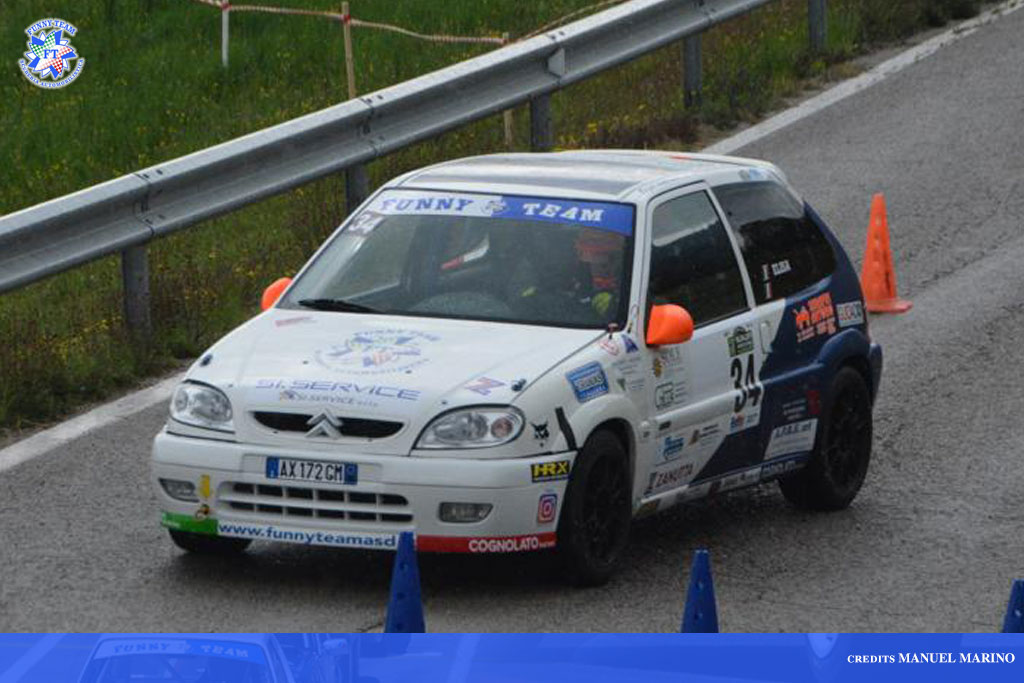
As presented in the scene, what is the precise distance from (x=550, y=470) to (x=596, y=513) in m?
0.40

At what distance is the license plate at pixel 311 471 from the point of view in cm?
859

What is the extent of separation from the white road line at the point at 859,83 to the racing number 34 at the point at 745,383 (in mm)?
6749

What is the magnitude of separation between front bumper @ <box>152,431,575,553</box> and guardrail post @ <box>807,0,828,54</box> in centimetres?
1109

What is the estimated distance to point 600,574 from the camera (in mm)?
9000

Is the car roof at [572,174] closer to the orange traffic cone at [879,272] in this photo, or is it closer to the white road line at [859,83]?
the orange traffic cone at [879,272]

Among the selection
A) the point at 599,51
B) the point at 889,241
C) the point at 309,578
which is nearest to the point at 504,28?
the point at 599,51

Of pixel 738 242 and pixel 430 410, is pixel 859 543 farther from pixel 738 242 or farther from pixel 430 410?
pixel 430 410

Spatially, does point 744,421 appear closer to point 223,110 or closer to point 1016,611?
point 1016,611

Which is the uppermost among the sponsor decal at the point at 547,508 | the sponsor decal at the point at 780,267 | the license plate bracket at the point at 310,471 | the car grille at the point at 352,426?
the car grille at the point at 352,426

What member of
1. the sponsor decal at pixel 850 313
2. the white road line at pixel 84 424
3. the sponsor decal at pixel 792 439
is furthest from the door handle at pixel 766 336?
the white road line at pixel 84 424

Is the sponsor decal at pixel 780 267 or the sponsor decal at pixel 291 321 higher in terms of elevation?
the sponsor decal at pixel 291 321

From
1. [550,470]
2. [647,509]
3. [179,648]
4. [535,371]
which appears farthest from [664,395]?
[179,648]

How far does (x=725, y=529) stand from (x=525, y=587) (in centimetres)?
143

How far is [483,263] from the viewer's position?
970 centimetres
